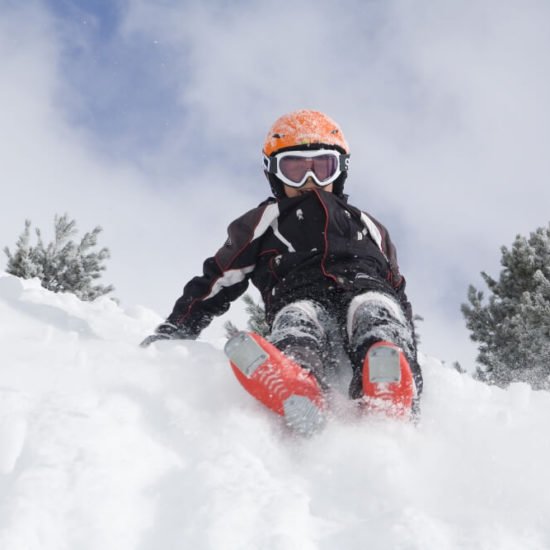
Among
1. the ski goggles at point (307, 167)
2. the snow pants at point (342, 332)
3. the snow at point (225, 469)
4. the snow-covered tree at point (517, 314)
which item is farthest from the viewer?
the snow-covered tree at point (517, 314)

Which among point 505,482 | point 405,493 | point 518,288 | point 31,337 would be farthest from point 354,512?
point 518,288

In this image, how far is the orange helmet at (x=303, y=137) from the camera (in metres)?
3.95

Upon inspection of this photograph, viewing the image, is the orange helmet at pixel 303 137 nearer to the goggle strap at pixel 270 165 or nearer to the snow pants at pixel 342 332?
the goggle strap at pixel 270 165

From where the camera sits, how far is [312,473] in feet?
6.02

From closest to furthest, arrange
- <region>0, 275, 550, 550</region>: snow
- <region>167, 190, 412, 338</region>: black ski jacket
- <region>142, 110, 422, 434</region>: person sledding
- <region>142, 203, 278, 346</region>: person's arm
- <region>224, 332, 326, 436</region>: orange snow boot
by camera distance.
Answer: <region>0, 275, 550, 550</region>: snow < <region>224, 332, 326, 436</region>: orange snow boot < <region>142, 110, 422, 434</region>: person sledding < <region>167, 190, 412, 338</region>: black ski jacket < <region>142, 203, 278, 346</region>: person's arm

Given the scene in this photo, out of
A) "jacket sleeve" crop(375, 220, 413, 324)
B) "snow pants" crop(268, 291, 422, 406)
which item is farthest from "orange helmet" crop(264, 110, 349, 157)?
"snow pants" crop(268, 291, 422, 406)

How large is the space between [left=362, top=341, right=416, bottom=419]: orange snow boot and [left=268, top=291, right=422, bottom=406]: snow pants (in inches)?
5.2

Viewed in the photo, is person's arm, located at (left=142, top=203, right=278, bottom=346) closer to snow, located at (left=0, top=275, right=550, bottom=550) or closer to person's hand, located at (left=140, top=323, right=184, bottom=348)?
person's hand, located at (left=140, top=323, right=184, bottom=348)

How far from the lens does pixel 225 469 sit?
68.8 inches

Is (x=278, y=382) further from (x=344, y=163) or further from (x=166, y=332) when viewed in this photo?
(x=344, y=163)

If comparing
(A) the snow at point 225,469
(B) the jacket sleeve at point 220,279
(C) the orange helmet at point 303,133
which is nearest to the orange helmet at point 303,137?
(C) the orange helmet at point 303,133

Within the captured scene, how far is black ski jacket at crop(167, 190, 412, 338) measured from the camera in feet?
10.5

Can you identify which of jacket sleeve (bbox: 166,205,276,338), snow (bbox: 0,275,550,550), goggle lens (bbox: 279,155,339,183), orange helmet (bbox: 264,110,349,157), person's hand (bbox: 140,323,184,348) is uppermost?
orange helmet (bbox: 264,110,349,157)

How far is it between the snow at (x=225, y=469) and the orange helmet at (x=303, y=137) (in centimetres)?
185
